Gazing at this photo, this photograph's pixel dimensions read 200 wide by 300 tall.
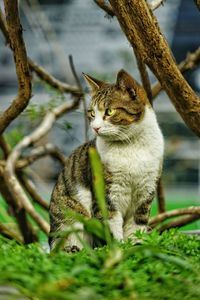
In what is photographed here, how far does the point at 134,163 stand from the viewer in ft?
Answer: 9.62

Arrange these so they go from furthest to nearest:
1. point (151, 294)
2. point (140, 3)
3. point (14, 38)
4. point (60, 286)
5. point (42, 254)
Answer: point (14, 38), point (140, 3), point (42, 254), point (151, 294), point (60, 286)

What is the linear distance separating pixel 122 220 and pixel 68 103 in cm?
163

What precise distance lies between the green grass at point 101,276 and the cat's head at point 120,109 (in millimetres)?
1317

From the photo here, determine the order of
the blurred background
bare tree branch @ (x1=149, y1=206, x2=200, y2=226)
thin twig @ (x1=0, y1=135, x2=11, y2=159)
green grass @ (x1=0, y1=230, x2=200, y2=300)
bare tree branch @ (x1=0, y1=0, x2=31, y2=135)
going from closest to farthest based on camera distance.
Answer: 1. green grass @ (x1=0, y1=230, x2=200, y2=300)
2. bare tree branch @ (x1=0, y1=0, x2=31, y2=135)
3. bare tree branch @ (x1=149, y1=206, x2=200, y2=226)
4. thin twig @ (x1=0, y1=135, x2=11, y2=159)
5. the blurred background

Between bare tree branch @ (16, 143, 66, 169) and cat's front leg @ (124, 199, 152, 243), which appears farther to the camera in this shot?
bare tree branch @ (16, 143, 66, 169)

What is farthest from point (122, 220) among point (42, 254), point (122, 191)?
point (42, 254)

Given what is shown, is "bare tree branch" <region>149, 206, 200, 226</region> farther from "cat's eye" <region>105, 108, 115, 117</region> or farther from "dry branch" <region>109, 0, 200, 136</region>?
"dry branch" <region>109, 0, 200, 136</region>

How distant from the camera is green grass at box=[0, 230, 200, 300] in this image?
1281 millimetres

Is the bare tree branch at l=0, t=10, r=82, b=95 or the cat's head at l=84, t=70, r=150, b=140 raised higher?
the bare tree branch at l=0, t=10, r=82, b=95

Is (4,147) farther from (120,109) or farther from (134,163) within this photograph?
(134,163)

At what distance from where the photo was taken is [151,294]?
1.36m

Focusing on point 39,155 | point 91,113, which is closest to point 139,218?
point 91,113

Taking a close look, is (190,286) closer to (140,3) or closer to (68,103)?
(140,3)

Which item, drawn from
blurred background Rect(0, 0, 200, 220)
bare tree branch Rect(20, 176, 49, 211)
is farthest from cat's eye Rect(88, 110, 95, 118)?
blurred background Rect(0, 0, 200, 220)
